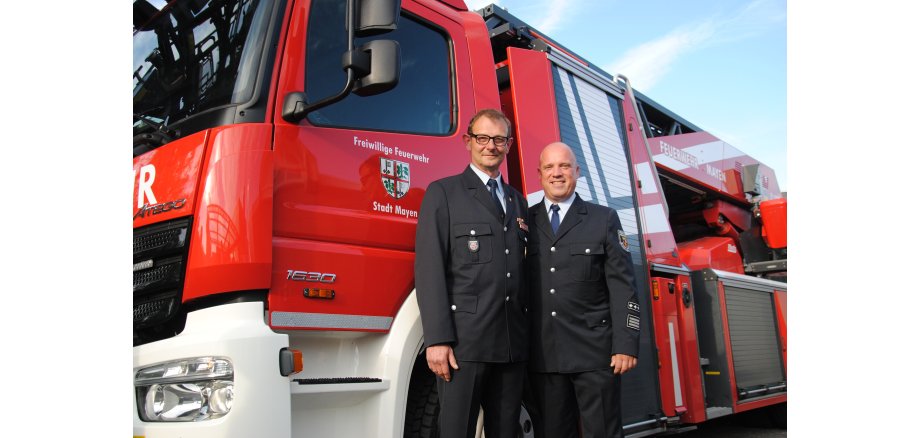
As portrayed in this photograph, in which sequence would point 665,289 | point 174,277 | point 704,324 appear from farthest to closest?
1. point 704,324
2. point 665,289
3. point 174,277

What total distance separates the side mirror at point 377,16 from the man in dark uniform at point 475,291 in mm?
577

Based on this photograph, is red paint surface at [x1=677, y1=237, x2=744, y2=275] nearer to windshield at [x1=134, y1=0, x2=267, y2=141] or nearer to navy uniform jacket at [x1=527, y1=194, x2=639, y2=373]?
navy uniform jacket at [x1=527, y1=194, x2=639, y2=373]

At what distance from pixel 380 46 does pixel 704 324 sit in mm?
3428

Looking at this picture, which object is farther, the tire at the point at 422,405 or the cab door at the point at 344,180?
the tire at the point at 422,405

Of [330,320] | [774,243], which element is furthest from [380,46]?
[774,243]

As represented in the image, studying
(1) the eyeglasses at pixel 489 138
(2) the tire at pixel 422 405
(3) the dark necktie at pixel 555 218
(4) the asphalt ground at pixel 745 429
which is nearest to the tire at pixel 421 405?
(2) the tire at pixel 422 405

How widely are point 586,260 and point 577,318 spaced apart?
0.84 ft

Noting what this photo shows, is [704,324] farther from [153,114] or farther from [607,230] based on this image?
[153,114]

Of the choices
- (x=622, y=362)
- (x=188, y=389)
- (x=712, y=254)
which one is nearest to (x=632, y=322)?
(x=622, y=362)

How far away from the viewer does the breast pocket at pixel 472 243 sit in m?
2.70

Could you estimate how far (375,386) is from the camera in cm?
260

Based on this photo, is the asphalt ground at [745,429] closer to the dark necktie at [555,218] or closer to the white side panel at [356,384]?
the dark necktie at [555,218]

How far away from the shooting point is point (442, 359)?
2547 mm

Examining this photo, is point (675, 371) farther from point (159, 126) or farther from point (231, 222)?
point (159, 126)
